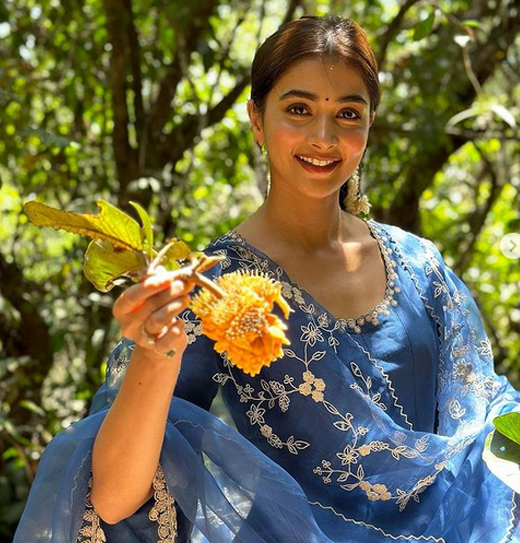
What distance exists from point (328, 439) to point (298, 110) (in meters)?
0.47

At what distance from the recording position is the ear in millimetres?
1615

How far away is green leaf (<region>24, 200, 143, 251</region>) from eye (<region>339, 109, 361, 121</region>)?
514 millimetres

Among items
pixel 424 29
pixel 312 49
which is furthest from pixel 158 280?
pixel 424 29

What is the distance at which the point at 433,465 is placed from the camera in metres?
1.48

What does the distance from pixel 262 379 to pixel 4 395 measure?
167 centimetres

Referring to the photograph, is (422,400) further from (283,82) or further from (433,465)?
(283,82)

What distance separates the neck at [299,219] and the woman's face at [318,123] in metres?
0.07

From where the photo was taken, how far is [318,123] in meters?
1.49

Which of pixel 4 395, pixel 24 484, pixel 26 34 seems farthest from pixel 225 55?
pixel 24 484

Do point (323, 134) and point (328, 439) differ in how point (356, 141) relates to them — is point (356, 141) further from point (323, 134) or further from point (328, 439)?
point (328, 439)

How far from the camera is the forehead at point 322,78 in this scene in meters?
1.50

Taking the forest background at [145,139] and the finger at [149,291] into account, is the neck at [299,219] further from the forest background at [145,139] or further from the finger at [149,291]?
the forest background at [145,139]

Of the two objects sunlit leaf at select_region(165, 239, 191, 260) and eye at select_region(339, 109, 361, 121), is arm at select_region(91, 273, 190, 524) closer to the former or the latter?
sunlit leaf at select_region(165, 239, 191, 260)

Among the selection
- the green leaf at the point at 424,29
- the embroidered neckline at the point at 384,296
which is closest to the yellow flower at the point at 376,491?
the embroidered neckline at the point at 384,296
